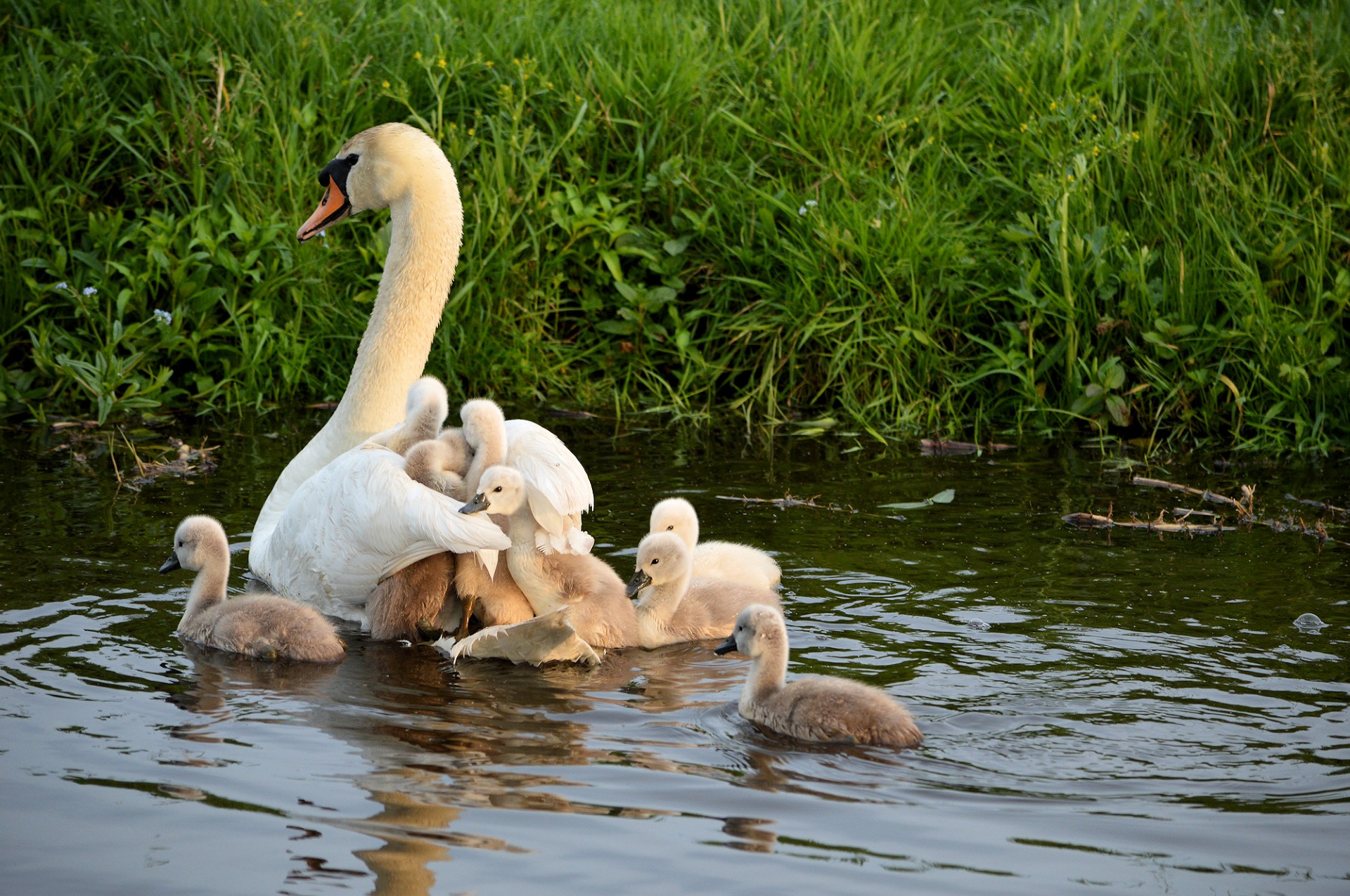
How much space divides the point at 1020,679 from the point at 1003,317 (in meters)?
3.76

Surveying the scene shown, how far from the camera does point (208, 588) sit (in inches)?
190

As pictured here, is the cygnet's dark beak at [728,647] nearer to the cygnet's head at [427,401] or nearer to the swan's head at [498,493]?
the swan's head at [498,493]

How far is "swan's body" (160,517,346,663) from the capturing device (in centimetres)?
459

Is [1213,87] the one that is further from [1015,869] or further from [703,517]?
[1015,869]

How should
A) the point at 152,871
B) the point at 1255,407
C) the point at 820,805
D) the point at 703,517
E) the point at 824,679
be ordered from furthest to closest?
1. the point at 1255,407
2. the point at 703,517
3. the point at 824,679
4. the point at 820,805
5. the point at 152,871

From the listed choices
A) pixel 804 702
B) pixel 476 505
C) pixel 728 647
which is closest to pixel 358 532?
pixel 476 505

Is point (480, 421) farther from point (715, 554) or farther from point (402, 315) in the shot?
point (402, 315)

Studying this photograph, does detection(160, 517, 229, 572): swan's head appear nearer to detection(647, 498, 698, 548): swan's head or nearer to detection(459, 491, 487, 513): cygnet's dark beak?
detection(459, 491, 487, 513): cygnet's dark beak

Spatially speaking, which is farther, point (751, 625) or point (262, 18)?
point (262, 18)

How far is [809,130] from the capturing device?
8.27 meters

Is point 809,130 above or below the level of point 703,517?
above

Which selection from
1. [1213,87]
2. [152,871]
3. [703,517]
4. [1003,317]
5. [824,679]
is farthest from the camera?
[1213,87]

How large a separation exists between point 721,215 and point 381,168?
2.57m

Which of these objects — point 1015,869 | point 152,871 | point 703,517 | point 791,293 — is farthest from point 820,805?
point 791,293
